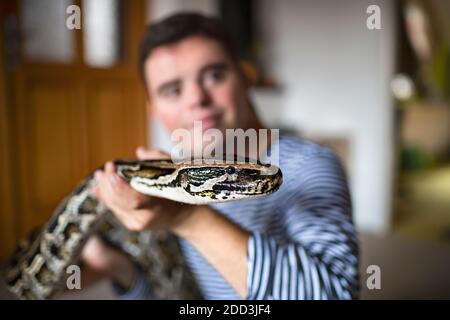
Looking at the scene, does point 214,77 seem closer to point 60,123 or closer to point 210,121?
point 210,121

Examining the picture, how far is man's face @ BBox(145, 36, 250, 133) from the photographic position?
408mm

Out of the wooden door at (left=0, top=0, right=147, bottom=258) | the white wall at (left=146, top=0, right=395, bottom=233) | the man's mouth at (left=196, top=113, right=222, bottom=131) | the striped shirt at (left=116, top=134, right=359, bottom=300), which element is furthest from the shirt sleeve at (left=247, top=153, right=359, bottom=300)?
the white wall at (left=146, top=0, right=395, bottom=233)

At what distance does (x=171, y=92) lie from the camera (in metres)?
→ 0.42

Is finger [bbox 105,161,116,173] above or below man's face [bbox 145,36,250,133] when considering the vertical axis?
below

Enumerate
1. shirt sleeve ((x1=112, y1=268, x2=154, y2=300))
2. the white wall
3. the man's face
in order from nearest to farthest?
the man's face < shirt sleeve ((x1=112, y1=268, x2=154, y2=300)) < the white wall

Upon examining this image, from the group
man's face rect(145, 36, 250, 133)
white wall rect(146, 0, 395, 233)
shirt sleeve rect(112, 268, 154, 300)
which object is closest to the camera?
man's face rect(145, 36, 250, 133)

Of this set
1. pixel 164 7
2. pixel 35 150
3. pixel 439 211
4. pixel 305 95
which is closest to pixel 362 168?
pixel 305 95

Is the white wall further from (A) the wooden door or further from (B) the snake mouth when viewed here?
(B) the snake mouth

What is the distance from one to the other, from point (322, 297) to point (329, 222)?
7cm

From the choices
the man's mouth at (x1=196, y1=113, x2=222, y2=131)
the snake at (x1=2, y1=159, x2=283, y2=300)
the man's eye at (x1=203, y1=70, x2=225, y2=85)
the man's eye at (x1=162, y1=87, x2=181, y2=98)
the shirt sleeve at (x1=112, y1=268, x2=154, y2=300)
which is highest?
the man's eye at (x1=203, y1=70, x2=225, y2=85)

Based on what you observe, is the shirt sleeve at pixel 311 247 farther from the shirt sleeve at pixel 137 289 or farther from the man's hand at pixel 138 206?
the shirt sleeve at pixel 137 289

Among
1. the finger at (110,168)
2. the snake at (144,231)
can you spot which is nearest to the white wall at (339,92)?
the snake at (144,231)

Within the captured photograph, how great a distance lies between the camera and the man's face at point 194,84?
408 millimetres
